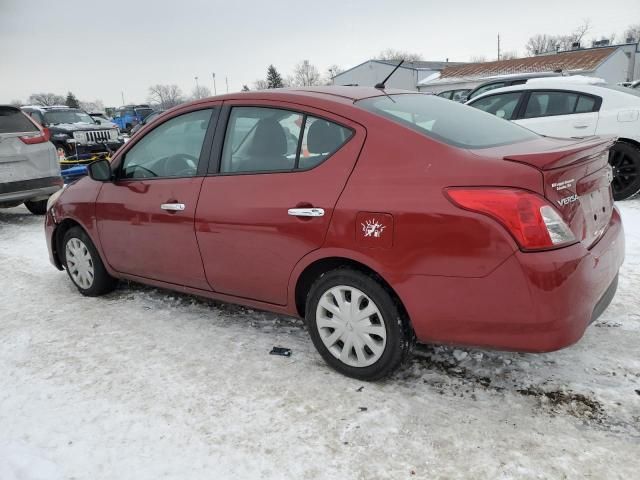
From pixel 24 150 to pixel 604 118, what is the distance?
321 inches

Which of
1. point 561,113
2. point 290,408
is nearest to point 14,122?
point 290,408

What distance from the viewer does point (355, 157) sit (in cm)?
272

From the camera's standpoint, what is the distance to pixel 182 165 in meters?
3.60

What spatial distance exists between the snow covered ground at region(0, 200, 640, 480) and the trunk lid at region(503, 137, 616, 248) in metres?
0.86

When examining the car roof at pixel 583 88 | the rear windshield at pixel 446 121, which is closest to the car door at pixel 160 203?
the rear windshield at pixel 446 121

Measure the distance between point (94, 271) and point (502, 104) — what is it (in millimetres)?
6083

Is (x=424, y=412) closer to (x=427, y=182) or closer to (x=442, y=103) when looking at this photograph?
(x=427, y=182)

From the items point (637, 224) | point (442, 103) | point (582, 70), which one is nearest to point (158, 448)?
point (442, 103)

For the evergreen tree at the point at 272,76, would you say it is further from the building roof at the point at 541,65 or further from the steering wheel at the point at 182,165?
the steering wheel at the point at 182,165

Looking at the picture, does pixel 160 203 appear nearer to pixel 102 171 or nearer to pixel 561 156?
pixel 102 171

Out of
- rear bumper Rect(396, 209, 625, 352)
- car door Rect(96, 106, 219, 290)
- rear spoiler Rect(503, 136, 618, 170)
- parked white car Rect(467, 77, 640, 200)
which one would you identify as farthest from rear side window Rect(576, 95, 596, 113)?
car door Rect(96, 106, 219, 290)

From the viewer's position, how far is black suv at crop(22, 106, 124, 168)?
11.9 metres

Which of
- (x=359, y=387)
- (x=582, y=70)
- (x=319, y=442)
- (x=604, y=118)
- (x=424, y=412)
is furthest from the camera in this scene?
(x=582, y=70)

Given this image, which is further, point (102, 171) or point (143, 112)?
point (143, 112)
